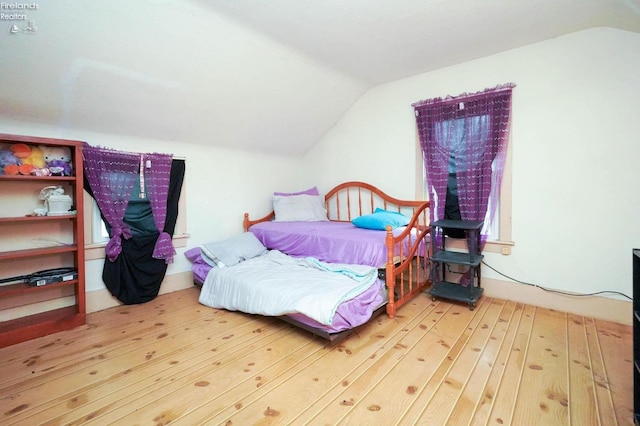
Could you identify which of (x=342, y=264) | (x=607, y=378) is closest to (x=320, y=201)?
(x=342, y=264)

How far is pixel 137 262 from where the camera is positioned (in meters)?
2.76

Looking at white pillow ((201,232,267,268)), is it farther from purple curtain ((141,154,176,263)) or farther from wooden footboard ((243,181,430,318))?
wooden footboard ((243,181,430,318))

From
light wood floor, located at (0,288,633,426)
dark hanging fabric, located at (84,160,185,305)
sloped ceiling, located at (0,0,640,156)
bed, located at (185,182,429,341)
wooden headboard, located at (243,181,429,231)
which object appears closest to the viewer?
light wood floor, located at (0,288,633,426)

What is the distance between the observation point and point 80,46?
1895 millimetres

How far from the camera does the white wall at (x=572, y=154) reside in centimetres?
224

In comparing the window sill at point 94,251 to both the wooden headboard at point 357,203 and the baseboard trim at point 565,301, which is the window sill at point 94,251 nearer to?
the wooden headboard at point 357,203

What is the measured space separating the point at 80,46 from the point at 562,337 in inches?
152

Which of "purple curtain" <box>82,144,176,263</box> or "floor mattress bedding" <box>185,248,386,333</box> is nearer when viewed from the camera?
"floor mattress bedding" <box>185,248,386,333</box>

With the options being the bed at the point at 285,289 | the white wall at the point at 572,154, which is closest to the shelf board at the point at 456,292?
the white wall at the point at 572,154

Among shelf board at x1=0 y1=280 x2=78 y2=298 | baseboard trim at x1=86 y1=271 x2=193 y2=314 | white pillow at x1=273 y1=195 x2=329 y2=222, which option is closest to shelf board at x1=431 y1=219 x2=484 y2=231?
white pillow at x1=273 y1=195 x2=329 y2=222

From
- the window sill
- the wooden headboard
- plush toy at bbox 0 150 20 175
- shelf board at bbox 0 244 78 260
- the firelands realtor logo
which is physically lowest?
the window sill

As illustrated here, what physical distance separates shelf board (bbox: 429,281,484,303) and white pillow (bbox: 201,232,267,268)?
185 cm

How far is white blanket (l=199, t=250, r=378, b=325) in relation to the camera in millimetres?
2012

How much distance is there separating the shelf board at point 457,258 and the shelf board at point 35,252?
10.2ft
